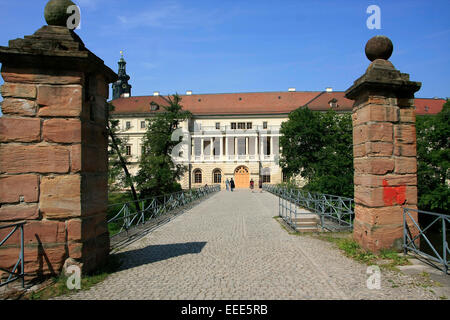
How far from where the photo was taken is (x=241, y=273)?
17.5ft

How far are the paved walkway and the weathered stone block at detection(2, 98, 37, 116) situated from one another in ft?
9.11

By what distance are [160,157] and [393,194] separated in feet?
57.5

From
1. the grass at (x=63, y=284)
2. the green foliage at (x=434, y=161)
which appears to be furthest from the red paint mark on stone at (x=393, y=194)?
the green foliage at (x=434, y=161)

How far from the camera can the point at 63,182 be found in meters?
4.85

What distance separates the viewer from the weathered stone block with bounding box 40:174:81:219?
4.79 m

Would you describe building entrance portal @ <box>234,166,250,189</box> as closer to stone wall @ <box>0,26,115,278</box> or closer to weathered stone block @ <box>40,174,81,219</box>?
stone wall @ <box>0,26,115,278</box>

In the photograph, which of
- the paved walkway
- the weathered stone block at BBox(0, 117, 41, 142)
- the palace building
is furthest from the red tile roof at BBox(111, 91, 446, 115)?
the weathered stone block at BBox(0, 117, 41, 142)

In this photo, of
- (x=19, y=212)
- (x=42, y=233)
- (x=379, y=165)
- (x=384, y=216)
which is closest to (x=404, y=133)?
(x=379, y=165)

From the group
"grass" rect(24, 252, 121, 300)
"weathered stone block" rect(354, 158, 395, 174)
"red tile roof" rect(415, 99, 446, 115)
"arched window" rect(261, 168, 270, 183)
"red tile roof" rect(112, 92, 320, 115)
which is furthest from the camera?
"red tile roof" rect(112, 92, 320, 115)

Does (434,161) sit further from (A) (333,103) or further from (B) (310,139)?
(A) (333,103)
